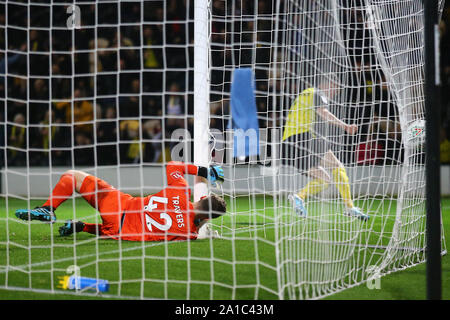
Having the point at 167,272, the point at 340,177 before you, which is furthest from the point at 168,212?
the point at 340,177

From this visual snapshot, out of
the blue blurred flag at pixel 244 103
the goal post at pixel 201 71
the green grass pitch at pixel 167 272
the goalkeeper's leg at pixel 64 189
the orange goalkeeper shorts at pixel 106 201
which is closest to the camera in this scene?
the blue blurred flag at pixel 244 103

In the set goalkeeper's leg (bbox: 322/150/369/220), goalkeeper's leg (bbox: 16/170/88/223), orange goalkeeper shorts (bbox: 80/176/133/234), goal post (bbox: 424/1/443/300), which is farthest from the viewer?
orange goalkeeper shorts (bbox: 80/176/133/234)

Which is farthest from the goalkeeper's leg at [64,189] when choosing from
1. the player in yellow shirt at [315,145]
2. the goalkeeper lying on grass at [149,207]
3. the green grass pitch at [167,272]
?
the player in yellow shirt at [315,145]

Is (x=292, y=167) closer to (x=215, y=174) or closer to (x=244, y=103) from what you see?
(x=244, y=103)

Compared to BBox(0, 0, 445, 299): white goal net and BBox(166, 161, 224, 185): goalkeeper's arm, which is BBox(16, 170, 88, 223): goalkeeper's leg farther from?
BBox(166, 161, 224, 185): goalkeeper's arm

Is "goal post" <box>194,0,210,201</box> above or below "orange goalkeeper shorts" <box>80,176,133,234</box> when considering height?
above

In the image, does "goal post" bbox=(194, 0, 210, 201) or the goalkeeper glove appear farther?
the goalkeeper glove

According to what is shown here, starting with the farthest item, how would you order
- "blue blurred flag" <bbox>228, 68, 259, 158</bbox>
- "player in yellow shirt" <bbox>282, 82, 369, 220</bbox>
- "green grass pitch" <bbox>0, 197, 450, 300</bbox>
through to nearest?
"player in yellow shirt" <bbox>282, 82, 369, 220</bbox>, "green grass pitch" <bbox>0, 197, 450, 300</bbox>, "blue blurred flag" <bbox>228, 68, 259, 158</bbox>

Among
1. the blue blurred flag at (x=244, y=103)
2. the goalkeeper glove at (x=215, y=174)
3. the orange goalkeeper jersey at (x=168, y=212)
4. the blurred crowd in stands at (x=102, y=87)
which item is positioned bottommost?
the orange goalkeeper jersey at (x=168, y=212)

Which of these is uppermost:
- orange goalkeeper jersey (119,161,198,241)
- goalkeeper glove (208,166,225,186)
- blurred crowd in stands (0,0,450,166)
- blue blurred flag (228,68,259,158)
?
blurred crowd in stands (0,0,450,166)

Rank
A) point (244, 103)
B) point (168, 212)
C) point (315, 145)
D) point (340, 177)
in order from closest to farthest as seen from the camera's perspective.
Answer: point (244, 103) < point (315, 145) < point (340, 177) < point (168, 212)

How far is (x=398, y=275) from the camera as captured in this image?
166 inches

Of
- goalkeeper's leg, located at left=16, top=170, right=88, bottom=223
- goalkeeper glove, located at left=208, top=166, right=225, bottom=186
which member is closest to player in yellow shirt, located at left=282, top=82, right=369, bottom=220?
goalkeeper glove, located at left=208, top=166, right=225, bottom=186

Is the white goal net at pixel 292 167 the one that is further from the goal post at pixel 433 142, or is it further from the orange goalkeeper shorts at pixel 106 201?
the goal post at pixel 433 142
